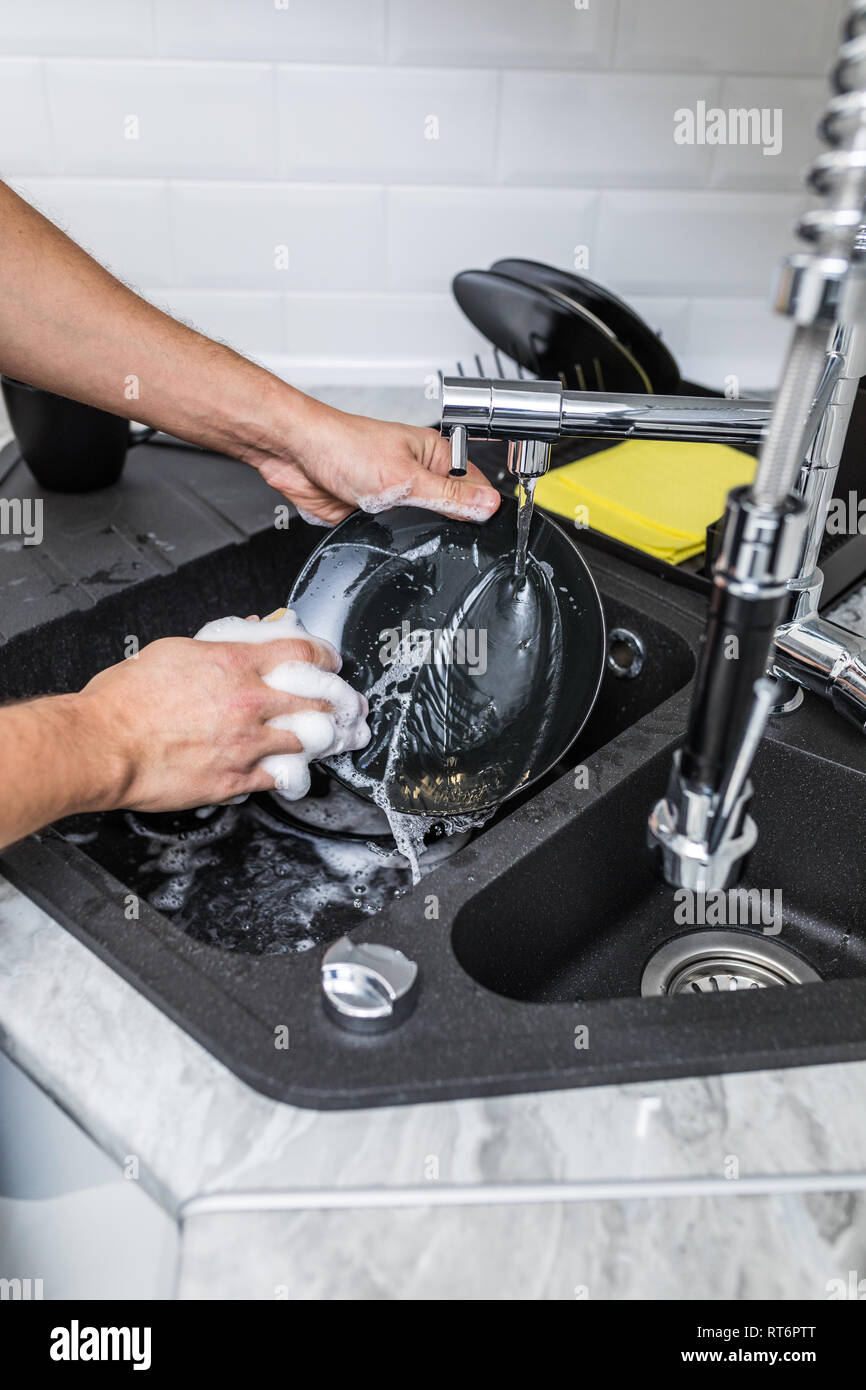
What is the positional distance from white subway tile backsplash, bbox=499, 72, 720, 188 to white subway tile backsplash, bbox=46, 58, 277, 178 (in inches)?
9.7

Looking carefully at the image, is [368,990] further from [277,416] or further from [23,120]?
[23,120]

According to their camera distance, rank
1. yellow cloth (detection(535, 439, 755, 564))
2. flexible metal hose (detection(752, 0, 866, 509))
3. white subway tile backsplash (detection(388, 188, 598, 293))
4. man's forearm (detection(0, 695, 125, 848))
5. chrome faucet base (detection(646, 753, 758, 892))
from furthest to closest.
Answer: white subway tile backsplash (detection(388, 188, 598, 293))
yellow cloth (detection(535, 439, 755, 564))
man's forearm (detection(0, 695, 125, 848))
chrome faucet base (detection(646, 753, 758, 892))
flexible metal hose (detection(752, 0, 866, 509))

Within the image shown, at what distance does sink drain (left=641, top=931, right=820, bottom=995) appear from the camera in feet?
2.42

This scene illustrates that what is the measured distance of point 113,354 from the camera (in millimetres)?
788

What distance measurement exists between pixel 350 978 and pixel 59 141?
36.9 inches

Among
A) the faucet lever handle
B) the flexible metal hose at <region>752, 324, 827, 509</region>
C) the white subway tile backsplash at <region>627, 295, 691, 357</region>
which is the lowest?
the faucet lever handle

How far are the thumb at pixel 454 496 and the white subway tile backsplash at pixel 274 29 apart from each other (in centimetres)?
52

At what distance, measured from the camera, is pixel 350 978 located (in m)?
0.52

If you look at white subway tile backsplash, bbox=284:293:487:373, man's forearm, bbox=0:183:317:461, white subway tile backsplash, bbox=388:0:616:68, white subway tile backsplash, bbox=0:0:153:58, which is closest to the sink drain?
man's forearm, bbox=0:183:317:461

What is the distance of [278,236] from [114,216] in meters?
0.17

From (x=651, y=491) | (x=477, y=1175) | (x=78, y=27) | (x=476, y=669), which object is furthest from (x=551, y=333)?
(x=477, y=1175)

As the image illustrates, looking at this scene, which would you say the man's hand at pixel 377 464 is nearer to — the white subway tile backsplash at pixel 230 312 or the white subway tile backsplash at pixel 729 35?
the white subway tile backsplash at pixel 230 312

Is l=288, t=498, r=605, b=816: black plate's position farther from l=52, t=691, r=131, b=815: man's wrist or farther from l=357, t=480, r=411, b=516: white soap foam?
l=52, t=691, r=131, b=815: man's wrist

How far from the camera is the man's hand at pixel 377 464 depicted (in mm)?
773
